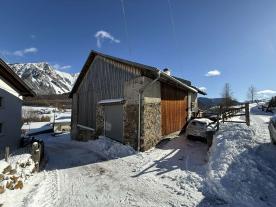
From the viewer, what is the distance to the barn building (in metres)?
12.7

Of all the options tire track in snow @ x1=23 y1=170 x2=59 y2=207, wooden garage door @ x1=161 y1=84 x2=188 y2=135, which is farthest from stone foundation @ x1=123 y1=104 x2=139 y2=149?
tire track in snow @ x1=23 y1=170 x2=59 y2=207

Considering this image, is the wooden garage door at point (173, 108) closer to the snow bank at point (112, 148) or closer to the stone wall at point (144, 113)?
the stone wall at point (144, 113)

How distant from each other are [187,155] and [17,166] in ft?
25.6

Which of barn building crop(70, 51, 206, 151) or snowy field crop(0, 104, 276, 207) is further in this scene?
barn building crop(70, 51, 206, 151)

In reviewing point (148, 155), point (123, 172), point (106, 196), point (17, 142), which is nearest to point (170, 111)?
point (148, 155)

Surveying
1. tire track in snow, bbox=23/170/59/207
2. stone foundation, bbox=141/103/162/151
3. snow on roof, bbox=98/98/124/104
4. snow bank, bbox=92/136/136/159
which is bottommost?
tire track in snow, bbox=23/170/59/207

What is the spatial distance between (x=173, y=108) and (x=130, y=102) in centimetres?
375

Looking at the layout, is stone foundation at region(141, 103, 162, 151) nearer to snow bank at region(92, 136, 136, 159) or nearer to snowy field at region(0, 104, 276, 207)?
snowy field at region(0, 104, 276, 207)

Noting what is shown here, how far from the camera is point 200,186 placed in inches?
292

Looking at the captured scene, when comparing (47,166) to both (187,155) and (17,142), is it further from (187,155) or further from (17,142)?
(187,155)

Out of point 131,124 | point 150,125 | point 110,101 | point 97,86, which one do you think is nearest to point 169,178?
point 150,125

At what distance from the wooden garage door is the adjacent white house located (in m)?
9.53

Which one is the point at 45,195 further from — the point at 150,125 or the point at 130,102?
the point at 130,102

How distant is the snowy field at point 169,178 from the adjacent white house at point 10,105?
3848 mm
